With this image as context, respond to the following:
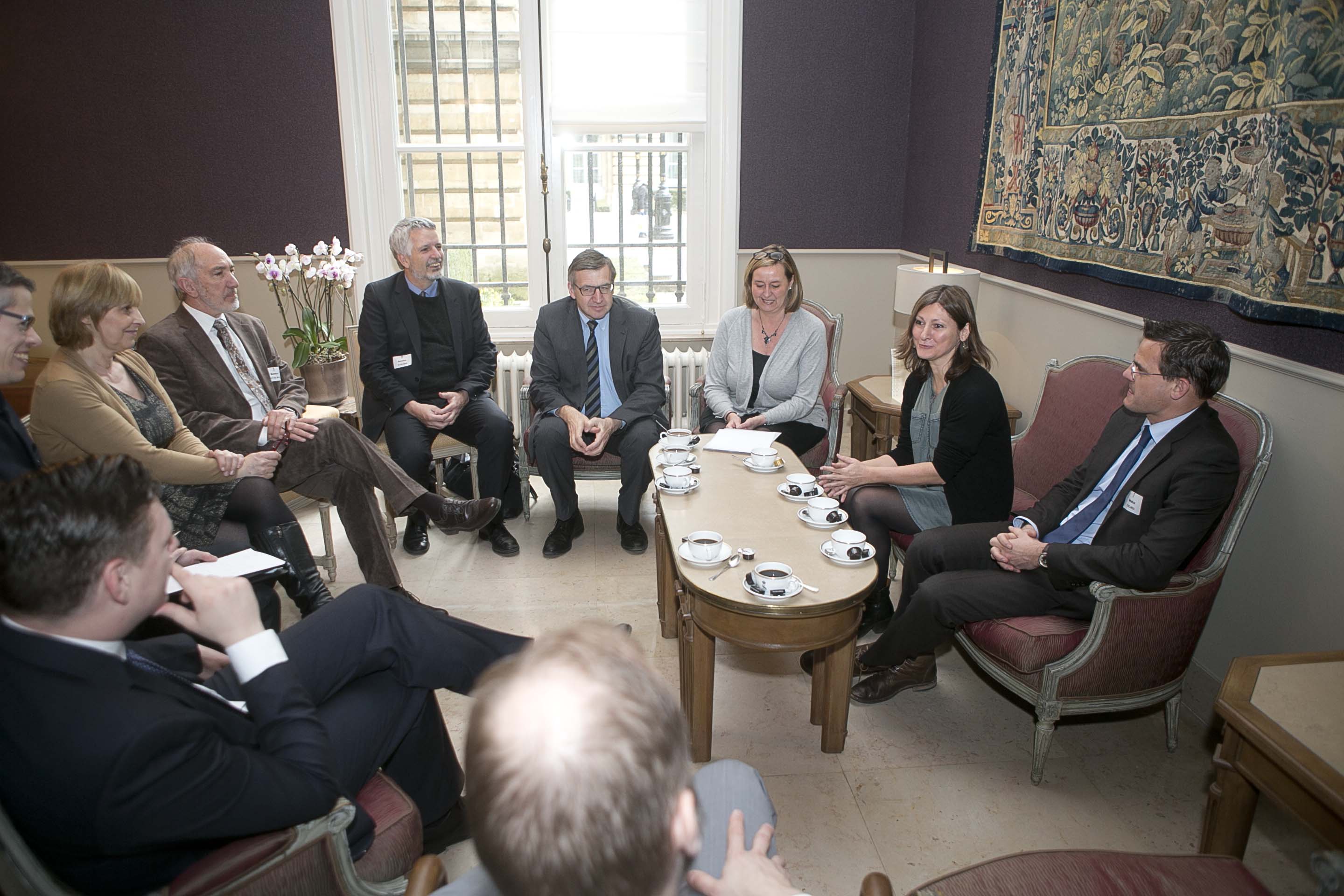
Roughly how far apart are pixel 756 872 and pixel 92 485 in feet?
3.69

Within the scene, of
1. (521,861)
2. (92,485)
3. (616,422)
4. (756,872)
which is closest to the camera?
(521,861)

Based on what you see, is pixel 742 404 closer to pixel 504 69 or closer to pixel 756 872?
pixel 504 69

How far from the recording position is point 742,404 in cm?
394

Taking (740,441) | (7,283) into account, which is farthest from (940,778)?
(7,283)

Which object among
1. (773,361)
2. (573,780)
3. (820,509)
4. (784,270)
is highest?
(784,270)

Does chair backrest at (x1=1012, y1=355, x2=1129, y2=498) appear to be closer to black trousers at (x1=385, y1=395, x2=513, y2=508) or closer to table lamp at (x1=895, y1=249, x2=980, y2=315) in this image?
table lamp at (x1=895, y1=249, x2=980, y2=315)

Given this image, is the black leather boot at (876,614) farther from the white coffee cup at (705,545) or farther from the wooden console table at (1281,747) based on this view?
the wooden console table at (1281,747)

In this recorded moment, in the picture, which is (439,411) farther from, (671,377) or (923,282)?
(923,282)

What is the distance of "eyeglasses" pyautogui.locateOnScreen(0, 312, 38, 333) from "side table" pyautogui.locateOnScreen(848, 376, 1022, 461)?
297 cm

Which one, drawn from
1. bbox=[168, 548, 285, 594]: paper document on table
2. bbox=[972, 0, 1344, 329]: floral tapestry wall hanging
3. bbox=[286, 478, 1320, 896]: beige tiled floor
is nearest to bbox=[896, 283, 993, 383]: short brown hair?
bbox=[972, 0, 1344, 329]: floral tapestry wall hanging

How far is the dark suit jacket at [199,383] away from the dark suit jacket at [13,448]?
3.05ft

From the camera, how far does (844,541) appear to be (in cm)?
237

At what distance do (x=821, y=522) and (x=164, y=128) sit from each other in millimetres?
4388

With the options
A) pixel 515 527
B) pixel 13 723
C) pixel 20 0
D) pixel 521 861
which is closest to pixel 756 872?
pixel 521 861
